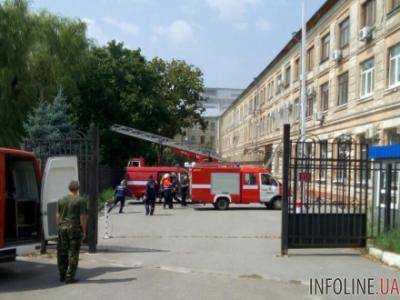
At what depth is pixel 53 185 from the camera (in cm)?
1231

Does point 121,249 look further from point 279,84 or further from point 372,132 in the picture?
point 279,84

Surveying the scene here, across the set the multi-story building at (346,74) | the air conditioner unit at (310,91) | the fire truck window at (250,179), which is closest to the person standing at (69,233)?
the multi-story building at (346,74)

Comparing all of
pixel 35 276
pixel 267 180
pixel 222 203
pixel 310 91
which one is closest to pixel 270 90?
pixel 310 91

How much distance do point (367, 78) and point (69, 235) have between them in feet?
74.3

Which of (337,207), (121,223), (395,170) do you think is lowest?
(121,223)

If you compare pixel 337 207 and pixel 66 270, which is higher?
pixel 337 207

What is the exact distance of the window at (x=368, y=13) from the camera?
95.7ft

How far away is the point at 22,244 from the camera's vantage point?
11172mm

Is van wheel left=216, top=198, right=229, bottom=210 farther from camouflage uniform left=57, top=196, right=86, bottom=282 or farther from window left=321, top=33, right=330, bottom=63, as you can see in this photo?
camouflage uniform left=57, top=196, right=86, bottom=282

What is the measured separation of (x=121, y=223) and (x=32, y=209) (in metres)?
10.7

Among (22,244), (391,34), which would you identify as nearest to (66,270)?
(22,244)

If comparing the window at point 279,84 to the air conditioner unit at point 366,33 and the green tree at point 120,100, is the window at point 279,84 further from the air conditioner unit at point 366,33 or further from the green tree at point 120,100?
the air conditioner unit at point 366,33

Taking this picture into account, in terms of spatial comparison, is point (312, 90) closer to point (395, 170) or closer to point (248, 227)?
point (248, 227)

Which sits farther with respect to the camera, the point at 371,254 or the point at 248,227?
the point at 248,227
